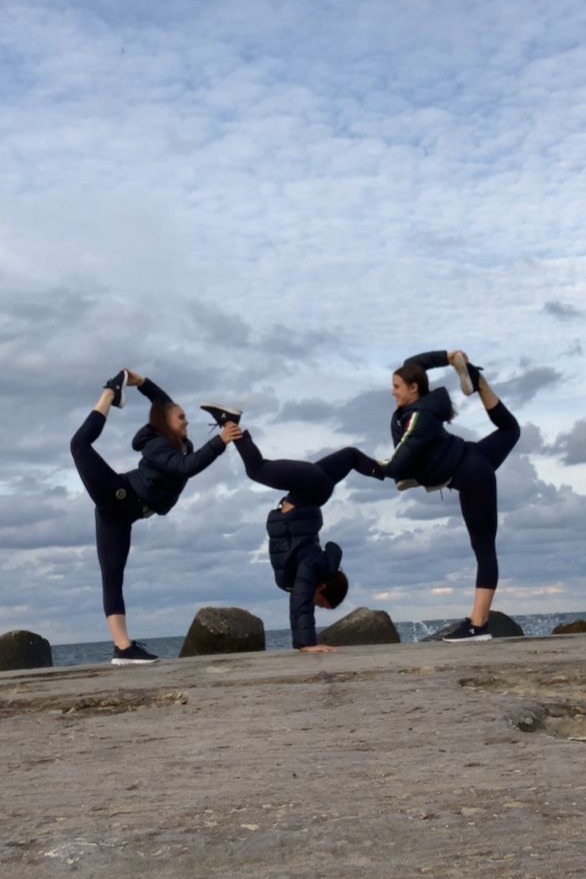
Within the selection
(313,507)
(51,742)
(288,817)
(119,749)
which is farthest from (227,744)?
(313,507)

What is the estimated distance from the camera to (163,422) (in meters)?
7.73

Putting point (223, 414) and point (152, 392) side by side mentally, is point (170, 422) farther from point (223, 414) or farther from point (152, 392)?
point (223, 414)

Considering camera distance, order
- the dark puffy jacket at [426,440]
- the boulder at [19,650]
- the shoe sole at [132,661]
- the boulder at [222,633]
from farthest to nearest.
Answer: the boulder at [19,650], the boulder at [222,633], the shoe sole at [132,661], the dark puffy jacket at [426,440]

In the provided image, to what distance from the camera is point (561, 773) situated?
3150 mm

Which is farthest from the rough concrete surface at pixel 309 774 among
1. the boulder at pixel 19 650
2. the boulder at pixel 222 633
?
the boulder at pixel 19 650

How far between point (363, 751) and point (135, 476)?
426cm

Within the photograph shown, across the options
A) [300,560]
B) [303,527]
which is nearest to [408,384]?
[303,527]

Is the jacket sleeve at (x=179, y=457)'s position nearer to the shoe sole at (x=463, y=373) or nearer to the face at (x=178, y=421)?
the face at (x=178, y=421)

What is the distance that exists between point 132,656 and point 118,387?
1958 millimetres

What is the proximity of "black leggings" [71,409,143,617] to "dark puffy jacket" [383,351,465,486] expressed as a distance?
74.1 inches

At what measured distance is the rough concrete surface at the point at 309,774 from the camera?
98.9 inches

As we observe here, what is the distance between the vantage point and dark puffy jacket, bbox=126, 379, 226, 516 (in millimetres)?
7277

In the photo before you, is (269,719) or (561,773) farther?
(269,719)

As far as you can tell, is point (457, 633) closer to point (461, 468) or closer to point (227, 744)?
point (461, 468)
